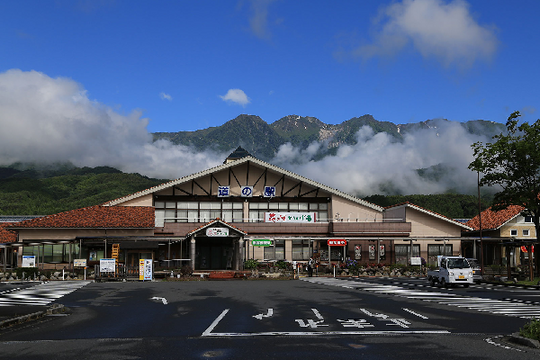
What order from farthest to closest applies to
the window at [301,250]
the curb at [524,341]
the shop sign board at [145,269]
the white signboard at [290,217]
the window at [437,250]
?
the window at [437,250], the window at [301,250], the white signboard at [290,217], the shop sign board at [145,269], the curb at [524,341]

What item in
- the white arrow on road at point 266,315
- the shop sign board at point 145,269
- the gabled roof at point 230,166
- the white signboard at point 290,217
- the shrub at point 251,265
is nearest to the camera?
the white arrow on road at point 266,315

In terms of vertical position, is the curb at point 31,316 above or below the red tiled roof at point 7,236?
below

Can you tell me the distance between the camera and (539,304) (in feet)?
66.1

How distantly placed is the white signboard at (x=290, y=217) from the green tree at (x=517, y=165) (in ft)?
66.2

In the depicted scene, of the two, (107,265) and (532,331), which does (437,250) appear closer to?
(107,265)

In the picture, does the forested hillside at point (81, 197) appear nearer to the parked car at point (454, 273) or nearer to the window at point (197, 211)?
the window at point (197, 211)

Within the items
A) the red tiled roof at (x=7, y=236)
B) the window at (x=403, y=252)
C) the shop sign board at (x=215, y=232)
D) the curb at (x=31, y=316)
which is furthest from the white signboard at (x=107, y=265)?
the window at (x=403, y=252)

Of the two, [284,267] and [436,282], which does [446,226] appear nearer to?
[284,267]

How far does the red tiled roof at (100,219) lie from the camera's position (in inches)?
1874

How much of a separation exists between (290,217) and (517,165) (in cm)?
2293

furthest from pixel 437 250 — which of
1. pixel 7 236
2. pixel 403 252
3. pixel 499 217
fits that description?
pixel 7 236

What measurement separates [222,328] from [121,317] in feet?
13.9

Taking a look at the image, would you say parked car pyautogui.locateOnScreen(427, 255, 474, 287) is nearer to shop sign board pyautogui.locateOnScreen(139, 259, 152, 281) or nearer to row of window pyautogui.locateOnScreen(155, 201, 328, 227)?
shop sign board pyautogui.locateOnScreen(139, 259, 152, 281)

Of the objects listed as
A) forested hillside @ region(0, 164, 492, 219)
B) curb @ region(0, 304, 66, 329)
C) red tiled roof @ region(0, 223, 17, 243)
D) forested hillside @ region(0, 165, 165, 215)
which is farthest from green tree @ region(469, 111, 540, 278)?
forested hillside @ region(0, 165, 165, 215)
